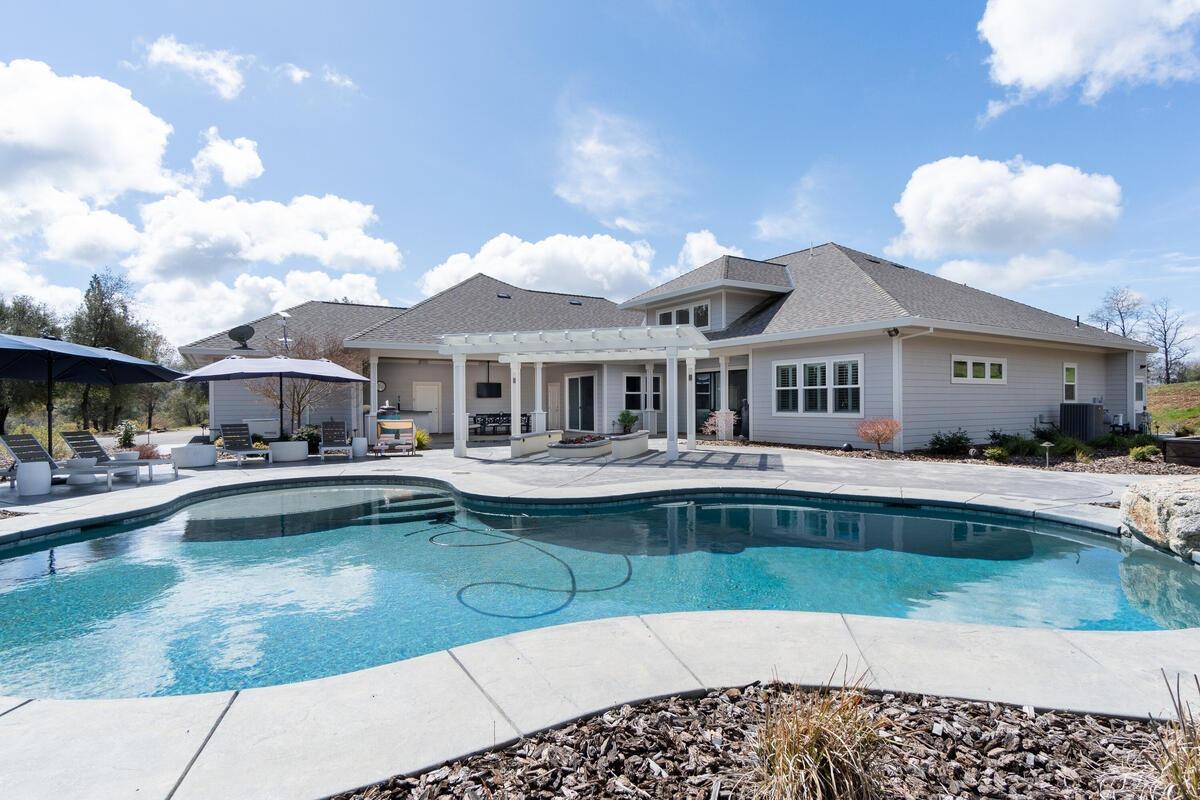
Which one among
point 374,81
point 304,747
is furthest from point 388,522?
point 374,81

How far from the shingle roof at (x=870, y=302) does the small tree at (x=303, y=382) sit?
37.6 ft

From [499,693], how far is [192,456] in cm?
1288

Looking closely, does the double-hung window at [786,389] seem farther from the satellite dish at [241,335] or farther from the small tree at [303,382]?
the satellite dish at [241,335]

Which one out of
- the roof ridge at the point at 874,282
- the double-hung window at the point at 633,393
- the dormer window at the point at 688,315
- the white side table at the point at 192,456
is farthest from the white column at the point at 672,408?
the white side table at the point at 192,456

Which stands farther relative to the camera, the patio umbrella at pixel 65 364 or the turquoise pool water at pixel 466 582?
the patio umbrella at pixel 65 364

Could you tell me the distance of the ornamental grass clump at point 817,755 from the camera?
73.0 inches

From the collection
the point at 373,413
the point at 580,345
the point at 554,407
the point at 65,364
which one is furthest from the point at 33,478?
the point at 554,407

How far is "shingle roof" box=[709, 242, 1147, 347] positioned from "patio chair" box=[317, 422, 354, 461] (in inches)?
426

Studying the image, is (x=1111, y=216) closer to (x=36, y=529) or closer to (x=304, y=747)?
(x=304, y=747)

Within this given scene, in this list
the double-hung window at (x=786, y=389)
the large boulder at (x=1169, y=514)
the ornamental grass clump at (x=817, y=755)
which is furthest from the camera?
the double-hung window at (x=786, y=389)

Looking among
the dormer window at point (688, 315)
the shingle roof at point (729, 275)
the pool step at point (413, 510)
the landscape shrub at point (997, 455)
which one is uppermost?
the shingle roof at point (729, 275)

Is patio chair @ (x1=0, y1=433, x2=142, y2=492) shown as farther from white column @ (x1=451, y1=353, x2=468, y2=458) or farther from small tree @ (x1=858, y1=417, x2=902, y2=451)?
small tree @ (x1=858, y1=417, x2=902, y2=451)

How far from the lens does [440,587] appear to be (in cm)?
539

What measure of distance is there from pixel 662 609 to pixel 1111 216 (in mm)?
23174
